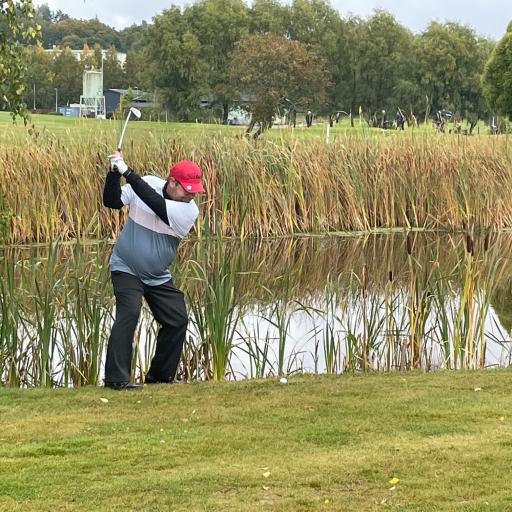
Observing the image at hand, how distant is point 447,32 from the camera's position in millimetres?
49375

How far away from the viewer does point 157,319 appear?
6.60m

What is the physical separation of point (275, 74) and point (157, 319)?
98.3 ft

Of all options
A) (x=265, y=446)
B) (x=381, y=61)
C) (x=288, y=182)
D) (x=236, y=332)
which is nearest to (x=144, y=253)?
(x=236, y=332)

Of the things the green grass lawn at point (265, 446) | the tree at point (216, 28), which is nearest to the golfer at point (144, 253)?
the green grass lawn at point (265, 446)

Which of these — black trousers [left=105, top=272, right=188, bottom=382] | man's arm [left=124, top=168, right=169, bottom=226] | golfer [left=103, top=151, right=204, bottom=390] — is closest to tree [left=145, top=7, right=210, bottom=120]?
black trousers [left=105, top=272, right=188, bottom=382]

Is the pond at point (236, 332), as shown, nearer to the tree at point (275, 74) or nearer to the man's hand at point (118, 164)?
the man's hand at point (118, 164)

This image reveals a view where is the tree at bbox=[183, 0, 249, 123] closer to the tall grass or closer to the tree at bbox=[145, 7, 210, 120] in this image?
the tree at bbox=[145, 7, 210, 120]

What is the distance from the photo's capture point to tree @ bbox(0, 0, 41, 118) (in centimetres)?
568

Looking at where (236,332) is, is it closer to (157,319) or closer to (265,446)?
(157,319)

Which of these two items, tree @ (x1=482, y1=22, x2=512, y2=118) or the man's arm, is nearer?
the man's arm

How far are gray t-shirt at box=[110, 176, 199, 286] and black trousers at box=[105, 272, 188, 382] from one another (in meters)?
0.08

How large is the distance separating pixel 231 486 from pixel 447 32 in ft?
156

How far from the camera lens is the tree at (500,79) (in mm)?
30312

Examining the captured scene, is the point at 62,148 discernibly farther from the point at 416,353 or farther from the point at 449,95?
the point at 449,95
